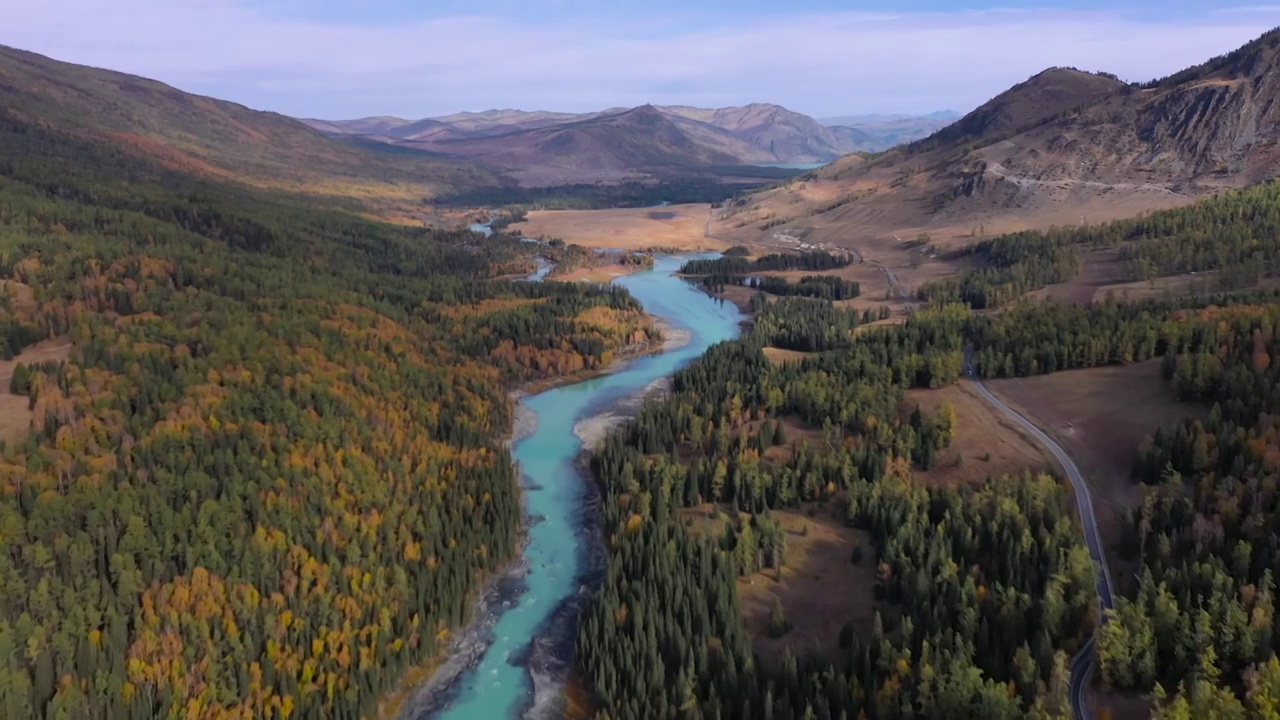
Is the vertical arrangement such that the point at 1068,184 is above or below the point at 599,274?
above

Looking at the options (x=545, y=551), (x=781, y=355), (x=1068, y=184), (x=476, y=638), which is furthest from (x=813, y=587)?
(x=1068, y=184)

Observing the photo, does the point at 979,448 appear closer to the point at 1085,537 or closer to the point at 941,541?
the point at 1085,537

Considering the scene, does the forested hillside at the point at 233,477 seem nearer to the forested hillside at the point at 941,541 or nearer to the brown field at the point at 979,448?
the forested hillside at the point at 941,541

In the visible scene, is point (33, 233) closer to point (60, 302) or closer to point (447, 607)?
point (60, 302)

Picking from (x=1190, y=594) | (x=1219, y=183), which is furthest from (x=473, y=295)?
(x=1219, y=183)

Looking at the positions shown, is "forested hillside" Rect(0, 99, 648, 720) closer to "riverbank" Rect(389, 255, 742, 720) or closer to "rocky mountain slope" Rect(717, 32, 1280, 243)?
"riverbank" Rect(389, 255, 742, 720)

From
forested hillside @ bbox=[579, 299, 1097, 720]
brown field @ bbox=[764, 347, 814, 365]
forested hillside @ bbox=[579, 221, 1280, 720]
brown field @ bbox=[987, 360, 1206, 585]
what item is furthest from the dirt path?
forested hillside @ bbox=[579, 299, 1097, 720]
